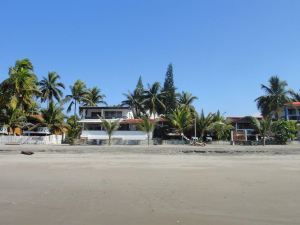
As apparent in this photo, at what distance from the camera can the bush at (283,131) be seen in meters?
53.3

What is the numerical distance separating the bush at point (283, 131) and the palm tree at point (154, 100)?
70.0 ft

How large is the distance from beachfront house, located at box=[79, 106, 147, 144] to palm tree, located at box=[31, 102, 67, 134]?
343cm

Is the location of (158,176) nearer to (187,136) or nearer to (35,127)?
(187,136)

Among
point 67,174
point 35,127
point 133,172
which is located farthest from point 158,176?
point 35,127

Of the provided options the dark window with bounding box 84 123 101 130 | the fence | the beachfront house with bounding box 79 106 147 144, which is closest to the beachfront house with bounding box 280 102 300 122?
the beachfront house with bounding box 79 106 147 144

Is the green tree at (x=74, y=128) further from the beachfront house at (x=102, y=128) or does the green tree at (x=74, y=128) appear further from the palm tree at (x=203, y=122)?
the palm tree at (x=203, y=122)

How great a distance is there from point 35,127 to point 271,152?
4433cm

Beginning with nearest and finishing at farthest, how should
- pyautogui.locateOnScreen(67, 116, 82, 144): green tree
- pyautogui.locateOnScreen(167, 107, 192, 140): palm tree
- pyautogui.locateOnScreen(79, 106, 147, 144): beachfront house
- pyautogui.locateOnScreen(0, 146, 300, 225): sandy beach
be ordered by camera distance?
pyautogui.locateOnScreen(0, 146, 300, 225): sandy beach → pyautogui.locateOnScreen(167, 107, 192, 140): palm tree → pyautogui.locateOnScreen(79, 106, 147, 144): beachfront house → pyautogui.locateOnScreen(67, 116, 82, 144): green tree

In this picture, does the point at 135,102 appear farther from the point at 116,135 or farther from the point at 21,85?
the point at 21,85

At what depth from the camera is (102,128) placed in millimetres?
61625

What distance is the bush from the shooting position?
5330 centimetres

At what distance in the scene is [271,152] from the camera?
31.0 meters

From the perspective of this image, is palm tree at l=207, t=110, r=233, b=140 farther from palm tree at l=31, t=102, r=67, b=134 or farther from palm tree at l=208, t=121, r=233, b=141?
palm tree at l=31, t=102, r=67, b=134

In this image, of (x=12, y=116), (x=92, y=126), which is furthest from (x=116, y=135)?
(x=12, y=116)
